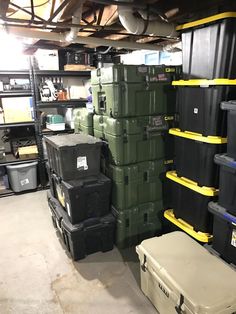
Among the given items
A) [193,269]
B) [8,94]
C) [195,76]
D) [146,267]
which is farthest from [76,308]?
[8,94]

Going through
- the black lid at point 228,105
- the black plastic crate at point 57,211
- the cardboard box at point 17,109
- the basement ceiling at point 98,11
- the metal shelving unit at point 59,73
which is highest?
Answer: the basement ceiling at point 98,11

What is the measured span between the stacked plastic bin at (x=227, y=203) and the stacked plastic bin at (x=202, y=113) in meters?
0.10

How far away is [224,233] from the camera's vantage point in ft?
5.47

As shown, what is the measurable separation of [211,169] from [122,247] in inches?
48.1

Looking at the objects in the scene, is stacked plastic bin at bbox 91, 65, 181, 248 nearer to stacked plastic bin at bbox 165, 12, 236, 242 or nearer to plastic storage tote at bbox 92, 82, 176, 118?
plastic storage tote at bbox 92, 82, 176, 118

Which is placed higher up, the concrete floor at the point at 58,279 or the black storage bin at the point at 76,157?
the black storage bin at the point at 76,157

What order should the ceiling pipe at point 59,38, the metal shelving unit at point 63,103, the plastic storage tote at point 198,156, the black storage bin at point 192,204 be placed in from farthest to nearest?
the metal shelving unit at point 63,103 < the ceiling pipe at point 59,38 < the black storage bin at point 192,204 < the plastic storage tote at point 198,156

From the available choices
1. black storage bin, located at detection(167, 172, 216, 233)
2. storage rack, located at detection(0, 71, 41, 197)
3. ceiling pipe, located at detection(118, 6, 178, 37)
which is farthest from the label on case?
storage rack, located at detection(0, 71, 41, 197)

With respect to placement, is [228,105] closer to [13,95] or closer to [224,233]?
[224,233]

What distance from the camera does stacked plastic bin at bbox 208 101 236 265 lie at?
1.54 meters

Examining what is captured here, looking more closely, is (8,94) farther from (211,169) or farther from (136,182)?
(211,169)

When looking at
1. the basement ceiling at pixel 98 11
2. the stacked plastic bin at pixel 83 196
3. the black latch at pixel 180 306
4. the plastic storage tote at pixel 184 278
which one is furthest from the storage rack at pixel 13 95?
the black latch at pixel 180 306

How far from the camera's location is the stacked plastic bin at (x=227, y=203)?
5.05 feet

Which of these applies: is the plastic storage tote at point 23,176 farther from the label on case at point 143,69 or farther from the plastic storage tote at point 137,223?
the label on case at point 143,69
